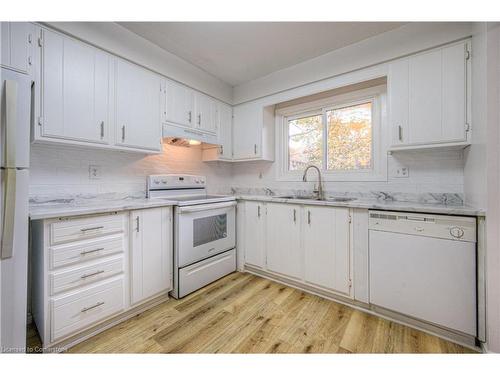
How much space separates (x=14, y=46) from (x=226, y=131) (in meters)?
2.06

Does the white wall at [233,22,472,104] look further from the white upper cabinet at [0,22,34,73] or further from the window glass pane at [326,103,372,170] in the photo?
the white upper cabinet at [0,22,34,73]

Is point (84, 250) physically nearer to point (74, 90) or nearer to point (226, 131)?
point (74, 90)

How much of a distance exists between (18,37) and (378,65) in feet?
8.54

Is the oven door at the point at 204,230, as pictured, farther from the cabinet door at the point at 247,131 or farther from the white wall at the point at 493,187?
the white wall at the point at 493,187

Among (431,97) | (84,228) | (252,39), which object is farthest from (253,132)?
(84,228)

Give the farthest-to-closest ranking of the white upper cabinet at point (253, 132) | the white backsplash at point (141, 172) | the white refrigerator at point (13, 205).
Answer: the white upper cabinet at point (253, 132), the white backsplash at point (141, 172), the white refrigerator at point (13, 205)

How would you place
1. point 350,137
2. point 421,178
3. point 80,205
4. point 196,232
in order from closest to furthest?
1. point 80,205
2. point 421,178
3. point 196,232
4. point 350,137

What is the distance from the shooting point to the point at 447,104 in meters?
1.70

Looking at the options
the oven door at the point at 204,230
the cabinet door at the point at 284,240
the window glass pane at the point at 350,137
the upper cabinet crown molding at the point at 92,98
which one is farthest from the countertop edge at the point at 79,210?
the window glass pane at the point at 350,137

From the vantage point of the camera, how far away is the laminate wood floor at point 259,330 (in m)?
1.44

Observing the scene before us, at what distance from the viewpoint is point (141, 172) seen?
2.36m

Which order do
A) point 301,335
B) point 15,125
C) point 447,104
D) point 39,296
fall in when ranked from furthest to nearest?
point 447,104 < point 301,335 < point 39,296 < point 15,125

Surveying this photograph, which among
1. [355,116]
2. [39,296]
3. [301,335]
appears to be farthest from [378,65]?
[39,296]

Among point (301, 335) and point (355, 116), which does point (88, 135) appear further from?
point (355, 116)
